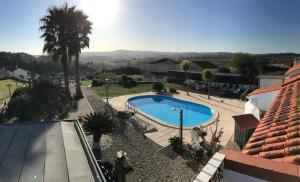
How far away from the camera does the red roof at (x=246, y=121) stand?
1445cm

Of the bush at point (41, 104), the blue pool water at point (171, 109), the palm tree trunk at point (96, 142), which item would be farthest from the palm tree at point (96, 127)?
the blue pool water at point (171, 109)

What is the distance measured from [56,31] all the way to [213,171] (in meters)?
28.0

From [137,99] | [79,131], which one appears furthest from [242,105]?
[79,131]

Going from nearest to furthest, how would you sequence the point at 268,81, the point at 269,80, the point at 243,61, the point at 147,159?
the point at 147,159
the point at 269,80
the point at 268,81
the point at 243,61

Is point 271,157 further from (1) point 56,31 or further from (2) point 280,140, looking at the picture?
(1) point 56,31

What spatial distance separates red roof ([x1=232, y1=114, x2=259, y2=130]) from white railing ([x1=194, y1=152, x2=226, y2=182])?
12421 millimetres

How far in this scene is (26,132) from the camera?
7520 mm

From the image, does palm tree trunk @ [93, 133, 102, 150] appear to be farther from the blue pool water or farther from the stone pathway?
the blue pool water

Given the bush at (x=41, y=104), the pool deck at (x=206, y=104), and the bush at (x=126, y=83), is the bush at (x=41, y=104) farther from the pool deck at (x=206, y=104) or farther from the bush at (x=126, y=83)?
the bush at (x=126, y=83)

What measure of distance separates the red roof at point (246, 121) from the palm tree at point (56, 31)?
18976mm

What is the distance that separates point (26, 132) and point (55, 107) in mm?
11636

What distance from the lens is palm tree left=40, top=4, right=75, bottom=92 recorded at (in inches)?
1045

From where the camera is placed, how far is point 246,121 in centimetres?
1516

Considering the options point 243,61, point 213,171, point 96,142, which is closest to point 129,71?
point 243,61
